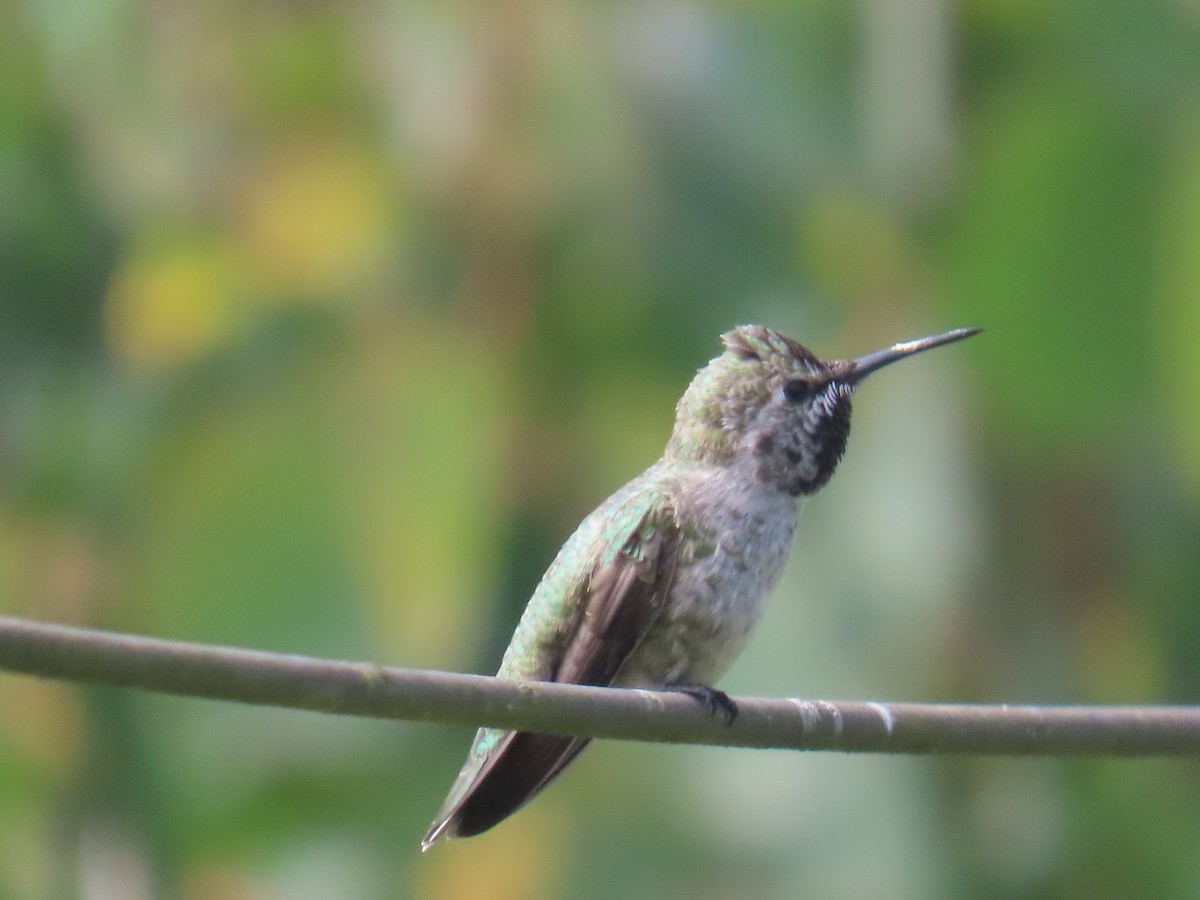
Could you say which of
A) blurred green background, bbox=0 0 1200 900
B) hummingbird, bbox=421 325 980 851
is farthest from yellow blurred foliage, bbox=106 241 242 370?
hummingbird, bbox=421 325 980 851

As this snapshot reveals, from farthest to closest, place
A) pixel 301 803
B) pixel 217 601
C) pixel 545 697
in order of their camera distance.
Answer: pixel 301 803, pixel 217 601, pixel 545 697

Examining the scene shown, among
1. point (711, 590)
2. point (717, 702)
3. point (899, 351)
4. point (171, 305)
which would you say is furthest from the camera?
point (171, 305)

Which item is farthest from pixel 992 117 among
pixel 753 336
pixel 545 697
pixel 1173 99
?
pixel 545 697

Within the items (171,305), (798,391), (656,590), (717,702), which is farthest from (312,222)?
(717,702)

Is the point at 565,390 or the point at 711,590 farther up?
the point at 711,590

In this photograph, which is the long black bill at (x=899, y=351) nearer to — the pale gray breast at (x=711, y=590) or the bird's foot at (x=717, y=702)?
the pale gray breast at (x=711, y=590)

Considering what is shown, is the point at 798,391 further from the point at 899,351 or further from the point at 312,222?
the point at 312,222

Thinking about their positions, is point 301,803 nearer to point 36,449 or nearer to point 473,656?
point 473,656
